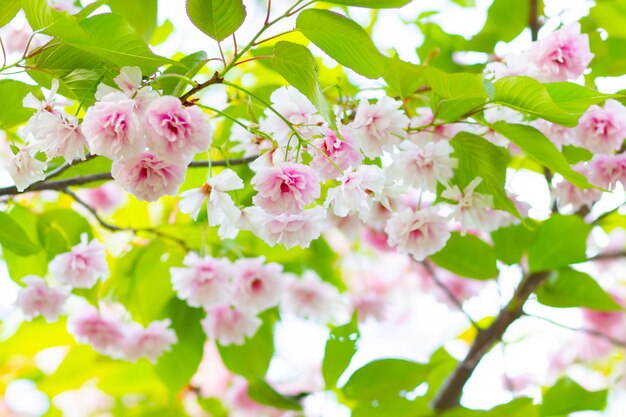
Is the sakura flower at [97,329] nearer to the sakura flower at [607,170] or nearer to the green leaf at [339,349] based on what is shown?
the green leaf at [339,349]

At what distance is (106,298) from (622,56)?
3.22ft

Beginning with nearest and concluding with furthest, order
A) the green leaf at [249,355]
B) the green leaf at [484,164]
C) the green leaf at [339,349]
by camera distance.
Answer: the green leaf at [484,164], the green leaf at [339,349], the green leaf at [249,355]

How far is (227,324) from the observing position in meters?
1.24

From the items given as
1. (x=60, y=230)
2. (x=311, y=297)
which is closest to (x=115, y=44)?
(x=60, y=230)

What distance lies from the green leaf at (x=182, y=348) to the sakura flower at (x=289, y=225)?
53 cm

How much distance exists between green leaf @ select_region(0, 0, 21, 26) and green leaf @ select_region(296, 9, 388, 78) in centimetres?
29

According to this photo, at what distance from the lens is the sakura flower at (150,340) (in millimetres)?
1190

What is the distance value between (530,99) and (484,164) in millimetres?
152

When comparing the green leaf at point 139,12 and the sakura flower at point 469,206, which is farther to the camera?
the green leaf at point 139,12

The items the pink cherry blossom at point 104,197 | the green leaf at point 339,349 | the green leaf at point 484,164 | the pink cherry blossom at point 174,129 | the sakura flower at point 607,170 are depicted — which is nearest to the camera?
the pink cherry blossom at point 174,129

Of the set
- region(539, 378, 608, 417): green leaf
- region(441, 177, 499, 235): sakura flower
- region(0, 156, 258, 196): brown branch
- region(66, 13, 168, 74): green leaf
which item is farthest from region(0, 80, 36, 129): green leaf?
region(539, 378, 608, 417): green leaf

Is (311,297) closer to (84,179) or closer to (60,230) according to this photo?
(60,230)

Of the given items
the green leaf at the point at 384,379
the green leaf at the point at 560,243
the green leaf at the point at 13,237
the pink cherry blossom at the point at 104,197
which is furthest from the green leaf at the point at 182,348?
the pink cherry blossom at the point at 104,197

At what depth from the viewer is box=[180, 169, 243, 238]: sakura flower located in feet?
2.39
